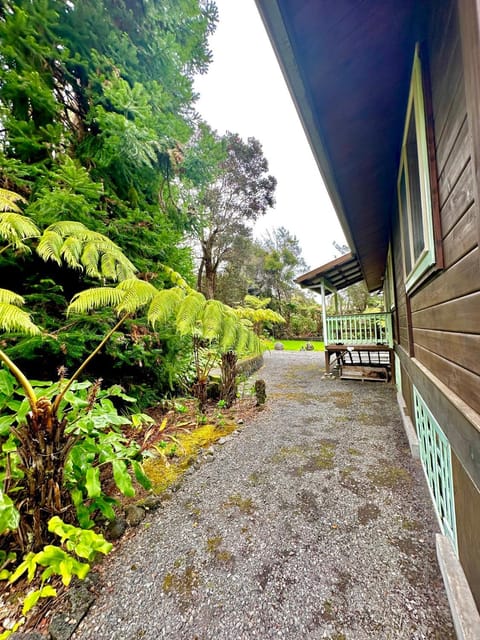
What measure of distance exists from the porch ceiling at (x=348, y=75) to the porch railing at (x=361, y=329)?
3658mm

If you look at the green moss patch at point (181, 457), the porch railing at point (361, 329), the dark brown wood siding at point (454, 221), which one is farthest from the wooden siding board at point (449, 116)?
the porch railing at point (361, 329)

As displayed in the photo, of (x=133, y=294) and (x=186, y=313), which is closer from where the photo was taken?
(x=133, y=294)

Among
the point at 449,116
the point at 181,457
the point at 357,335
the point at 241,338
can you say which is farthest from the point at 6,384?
the point at 357,335

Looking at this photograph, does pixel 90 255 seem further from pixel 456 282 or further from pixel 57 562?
pixel 456 282

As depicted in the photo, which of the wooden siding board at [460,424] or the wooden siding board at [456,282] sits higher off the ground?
the wooden siding board at [456,282]

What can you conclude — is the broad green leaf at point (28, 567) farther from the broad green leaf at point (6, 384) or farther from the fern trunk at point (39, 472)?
the broad green leaf at point (6, 384)

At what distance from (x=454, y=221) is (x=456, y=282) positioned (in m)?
0.27

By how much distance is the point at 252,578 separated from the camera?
1.38 m

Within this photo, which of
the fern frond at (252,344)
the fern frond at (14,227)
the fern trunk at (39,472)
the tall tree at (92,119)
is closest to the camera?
the fern trunk at (39,472)

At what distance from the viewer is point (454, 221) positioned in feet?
3.57

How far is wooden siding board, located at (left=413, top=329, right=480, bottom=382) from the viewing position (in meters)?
0.89

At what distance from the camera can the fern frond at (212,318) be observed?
3.06 metres

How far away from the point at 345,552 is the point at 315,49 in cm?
311

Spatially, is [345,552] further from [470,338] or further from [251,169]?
[251,169]
